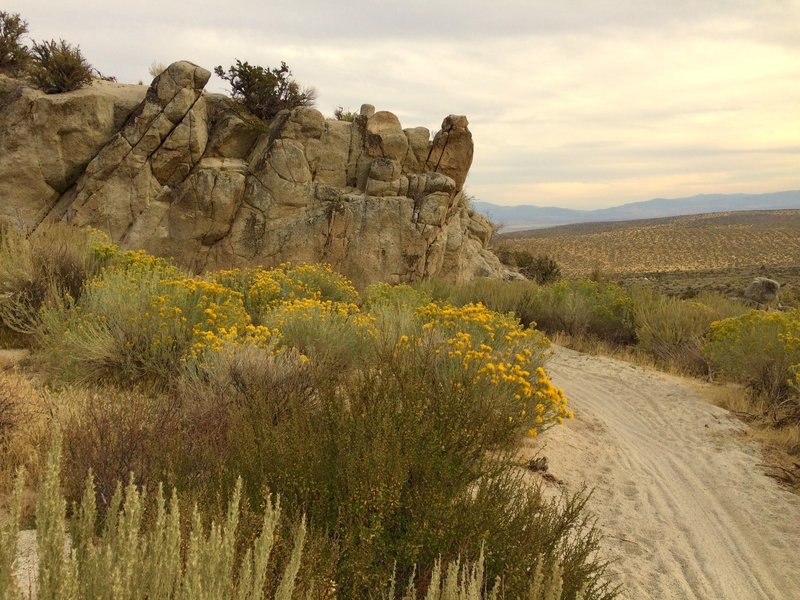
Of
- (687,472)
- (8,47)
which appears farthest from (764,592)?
(8,47)

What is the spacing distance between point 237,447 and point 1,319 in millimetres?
6258

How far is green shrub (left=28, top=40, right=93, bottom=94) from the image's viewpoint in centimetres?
1319

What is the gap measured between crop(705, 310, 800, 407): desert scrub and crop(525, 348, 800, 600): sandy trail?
929 millimetres

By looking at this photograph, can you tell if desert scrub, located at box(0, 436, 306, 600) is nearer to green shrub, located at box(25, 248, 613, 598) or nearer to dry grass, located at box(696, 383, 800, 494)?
green shrub, located at box(25, 248, 613, 598)

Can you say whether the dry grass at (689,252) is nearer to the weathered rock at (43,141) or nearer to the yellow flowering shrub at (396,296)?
the yellow flowering shrub at (396,296)

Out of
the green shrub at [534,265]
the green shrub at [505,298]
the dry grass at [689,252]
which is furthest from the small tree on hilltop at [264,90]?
the dry grass at [689,252]

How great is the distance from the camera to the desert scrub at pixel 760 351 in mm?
8727

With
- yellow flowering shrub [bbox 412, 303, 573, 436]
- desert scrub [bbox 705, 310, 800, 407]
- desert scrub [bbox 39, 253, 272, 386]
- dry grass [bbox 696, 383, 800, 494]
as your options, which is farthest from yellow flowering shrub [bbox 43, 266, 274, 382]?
desert scrub [bbox 705, 310, 800, 407]

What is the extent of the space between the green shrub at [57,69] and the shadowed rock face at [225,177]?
453 mm

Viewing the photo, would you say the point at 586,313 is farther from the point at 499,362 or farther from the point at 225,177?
the point at 225,177

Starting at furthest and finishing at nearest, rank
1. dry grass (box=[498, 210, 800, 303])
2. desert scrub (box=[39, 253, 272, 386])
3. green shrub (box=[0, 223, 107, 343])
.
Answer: dry grass (box=[498, 210, 800, 303]) → green shrub (box=[0, 223, 107, 343]) → desert scrub (box=[39, 253, 272, 386])

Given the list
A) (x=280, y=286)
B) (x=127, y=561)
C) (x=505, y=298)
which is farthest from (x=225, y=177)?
(x=127, y=561)

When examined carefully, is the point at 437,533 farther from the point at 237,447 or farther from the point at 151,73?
the point at 151,73

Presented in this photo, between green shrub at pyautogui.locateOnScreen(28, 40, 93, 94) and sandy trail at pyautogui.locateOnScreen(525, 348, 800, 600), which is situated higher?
green shrub at pyautogui.locateOnScreen(28, 40, 93, 94)
